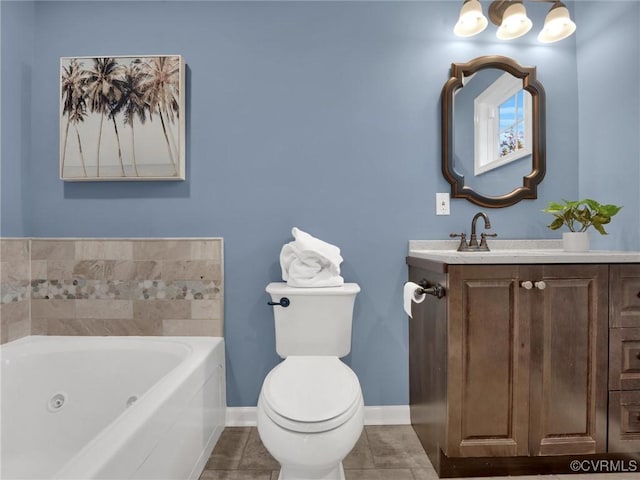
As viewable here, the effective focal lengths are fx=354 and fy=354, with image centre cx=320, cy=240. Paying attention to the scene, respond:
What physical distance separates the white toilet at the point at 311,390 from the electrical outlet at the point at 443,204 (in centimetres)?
64

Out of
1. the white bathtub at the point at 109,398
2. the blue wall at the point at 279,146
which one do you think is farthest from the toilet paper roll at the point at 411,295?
the white bathtub at the point at 109,398

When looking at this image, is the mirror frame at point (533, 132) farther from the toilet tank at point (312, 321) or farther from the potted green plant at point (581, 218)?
the toilet tank at point (312, 321)

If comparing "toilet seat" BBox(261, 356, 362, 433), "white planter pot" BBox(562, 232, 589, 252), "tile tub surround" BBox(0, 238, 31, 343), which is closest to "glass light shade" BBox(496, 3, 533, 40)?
"white planter pot" BBox(562, 232, 589, 252)

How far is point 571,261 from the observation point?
56.7 inches

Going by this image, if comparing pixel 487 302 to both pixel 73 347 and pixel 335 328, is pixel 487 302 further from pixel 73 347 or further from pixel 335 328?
pixel 73 347

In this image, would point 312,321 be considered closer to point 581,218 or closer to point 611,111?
point 581,218

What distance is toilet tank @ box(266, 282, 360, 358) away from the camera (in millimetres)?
1700

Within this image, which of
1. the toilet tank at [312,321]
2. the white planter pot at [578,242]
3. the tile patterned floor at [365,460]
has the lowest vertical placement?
the tile patterned floor at [365,460]

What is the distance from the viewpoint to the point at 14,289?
1.80 m

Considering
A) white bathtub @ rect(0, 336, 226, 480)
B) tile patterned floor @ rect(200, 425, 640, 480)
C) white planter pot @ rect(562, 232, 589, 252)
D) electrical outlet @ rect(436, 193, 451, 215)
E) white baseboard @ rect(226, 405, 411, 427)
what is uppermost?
electrical outlet @ rect(436, 193, 451, 215)

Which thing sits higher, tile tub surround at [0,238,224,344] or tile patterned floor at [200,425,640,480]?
tile tub surround at [0,238,224,344]

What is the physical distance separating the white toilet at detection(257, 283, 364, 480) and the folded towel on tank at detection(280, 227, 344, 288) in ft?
0.14

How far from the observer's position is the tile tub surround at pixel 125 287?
1.90 m

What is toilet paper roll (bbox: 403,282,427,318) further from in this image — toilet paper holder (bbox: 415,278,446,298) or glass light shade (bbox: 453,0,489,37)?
glass light shade (bbox: 453,0,489,37)
